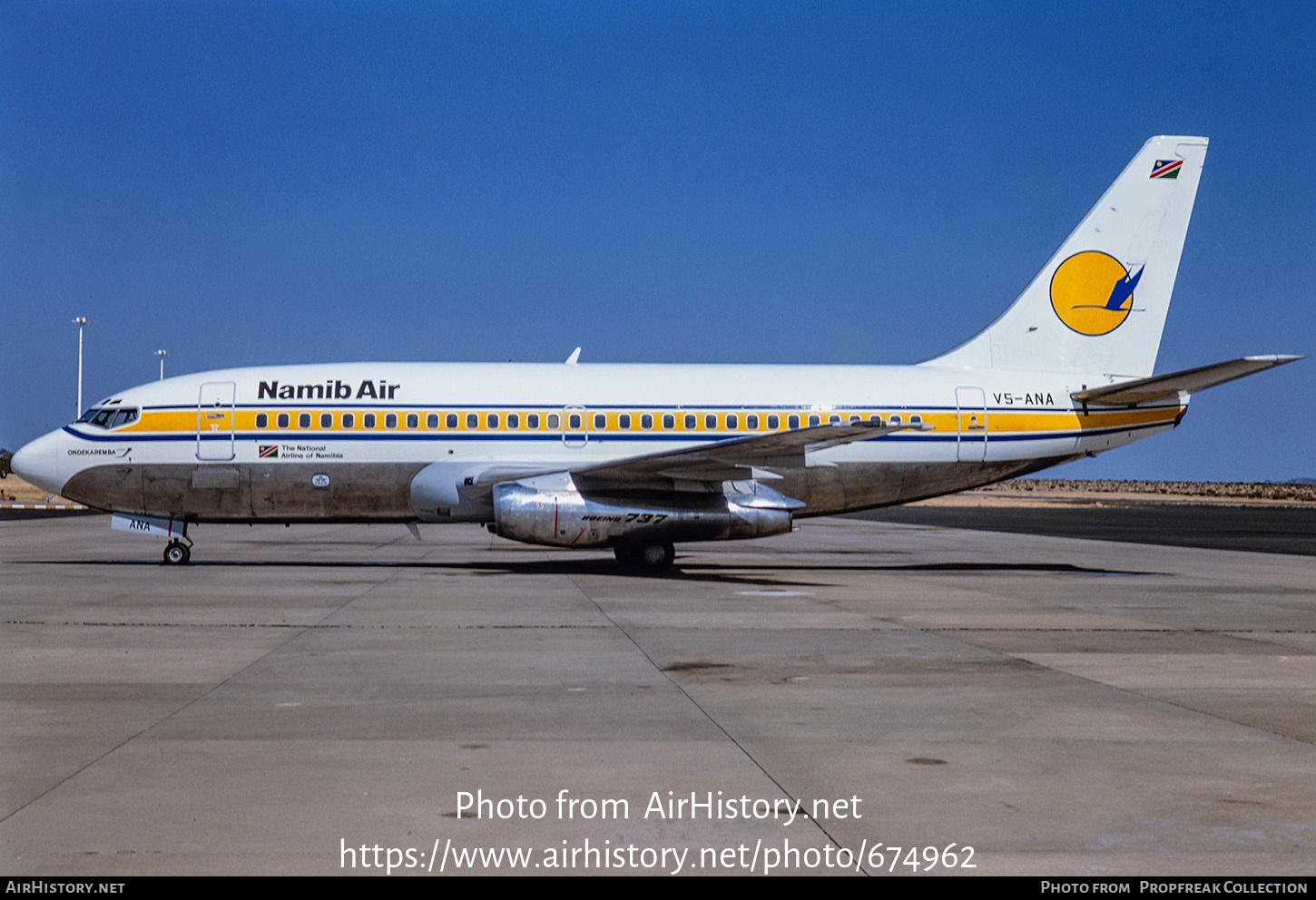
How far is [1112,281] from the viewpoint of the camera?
24.9 m

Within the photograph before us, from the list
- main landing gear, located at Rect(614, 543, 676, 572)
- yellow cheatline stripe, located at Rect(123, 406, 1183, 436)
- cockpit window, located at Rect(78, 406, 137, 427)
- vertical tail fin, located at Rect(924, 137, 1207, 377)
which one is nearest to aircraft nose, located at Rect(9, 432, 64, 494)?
cockpit window, located at Rect(78, 406, 137, 427)

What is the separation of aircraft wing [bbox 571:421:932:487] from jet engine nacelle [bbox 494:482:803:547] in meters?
0.34

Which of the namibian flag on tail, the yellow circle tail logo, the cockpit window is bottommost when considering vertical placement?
the cockpit window

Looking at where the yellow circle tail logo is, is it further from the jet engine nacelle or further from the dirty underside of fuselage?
the jet engine nacelle

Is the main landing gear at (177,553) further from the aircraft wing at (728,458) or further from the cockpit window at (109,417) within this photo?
the aircraft wing at (728,458)

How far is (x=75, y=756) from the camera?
6945 mm

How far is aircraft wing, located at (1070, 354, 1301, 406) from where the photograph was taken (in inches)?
801

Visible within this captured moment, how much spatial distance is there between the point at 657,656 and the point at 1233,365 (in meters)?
13.9

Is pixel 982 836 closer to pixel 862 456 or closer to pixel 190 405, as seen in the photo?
pixel 862 456

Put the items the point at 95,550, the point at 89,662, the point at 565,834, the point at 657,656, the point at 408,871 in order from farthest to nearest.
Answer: the point at 95,550, the point at 657,656, the point at 89,662, the point at 565,834, the point at 408,871

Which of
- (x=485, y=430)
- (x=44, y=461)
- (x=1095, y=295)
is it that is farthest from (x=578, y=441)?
(x=1095, y=295)

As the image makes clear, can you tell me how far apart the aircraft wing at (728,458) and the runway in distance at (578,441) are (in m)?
0.06

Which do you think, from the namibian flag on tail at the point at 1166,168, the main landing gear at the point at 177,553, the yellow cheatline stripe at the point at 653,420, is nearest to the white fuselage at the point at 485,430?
the yellow cheatline stripe at the point at 653,420

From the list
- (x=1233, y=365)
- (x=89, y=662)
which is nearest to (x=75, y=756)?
(x=89, y=662)
